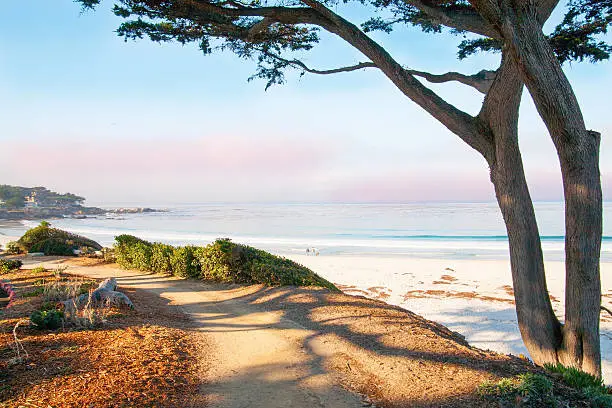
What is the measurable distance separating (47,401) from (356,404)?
273cm

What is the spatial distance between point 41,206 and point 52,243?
80.4 m

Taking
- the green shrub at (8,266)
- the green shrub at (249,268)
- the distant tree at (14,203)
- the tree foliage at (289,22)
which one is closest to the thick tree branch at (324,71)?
the tree foliage at (289,22)

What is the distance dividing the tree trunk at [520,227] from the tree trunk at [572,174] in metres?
0.28

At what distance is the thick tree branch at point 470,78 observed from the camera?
287 inches

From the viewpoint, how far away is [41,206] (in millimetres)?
85000

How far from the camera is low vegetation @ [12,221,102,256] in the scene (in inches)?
711

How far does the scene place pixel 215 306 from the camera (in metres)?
8.15

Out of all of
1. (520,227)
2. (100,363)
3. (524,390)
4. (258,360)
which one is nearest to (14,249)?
(100,363)

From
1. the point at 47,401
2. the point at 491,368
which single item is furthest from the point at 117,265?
the point at 491,368

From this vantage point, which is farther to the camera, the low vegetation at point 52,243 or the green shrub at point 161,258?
the low vegetation at point 52,243

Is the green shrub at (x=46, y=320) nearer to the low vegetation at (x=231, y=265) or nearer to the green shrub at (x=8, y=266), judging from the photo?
the low vegetation at (x=231, y=265)

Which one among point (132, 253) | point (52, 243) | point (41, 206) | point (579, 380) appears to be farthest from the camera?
point (41, 206)

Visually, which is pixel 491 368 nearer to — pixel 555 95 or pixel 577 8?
pixel 555 95

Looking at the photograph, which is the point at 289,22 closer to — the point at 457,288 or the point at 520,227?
the point at 520,227
